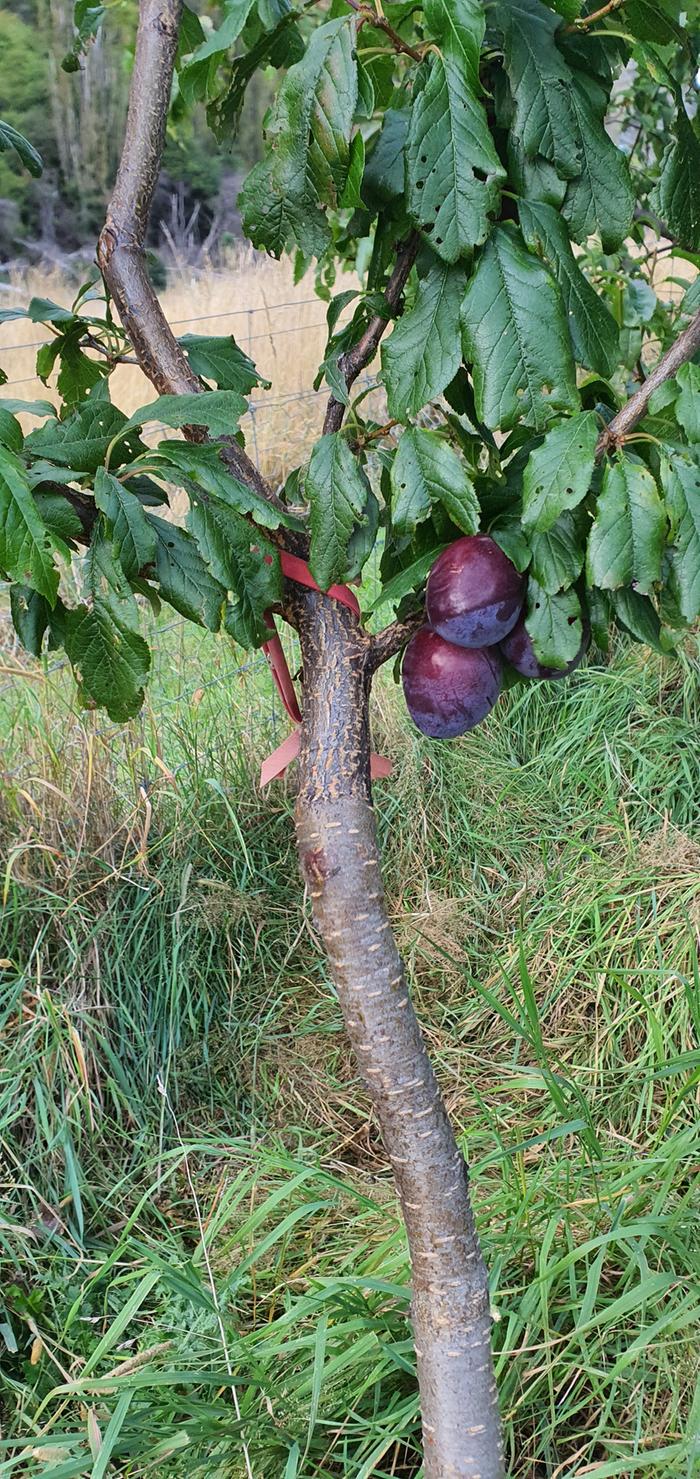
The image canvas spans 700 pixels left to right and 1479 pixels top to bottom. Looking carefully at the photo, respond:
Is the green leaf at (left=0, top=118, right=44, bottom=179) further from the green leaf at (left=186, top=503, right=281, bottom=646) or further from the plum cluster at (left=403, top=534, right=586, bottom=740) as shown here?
the plum cluster at (left=403, top=534, right=586, bottom=740)

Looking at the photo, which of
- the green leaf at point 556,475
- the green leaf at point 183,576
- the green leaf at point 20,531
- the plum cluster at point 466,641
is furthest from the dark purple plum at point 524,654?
the green leaf at point 20,531

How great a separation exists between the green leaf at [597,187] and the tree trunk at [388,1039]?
325mm

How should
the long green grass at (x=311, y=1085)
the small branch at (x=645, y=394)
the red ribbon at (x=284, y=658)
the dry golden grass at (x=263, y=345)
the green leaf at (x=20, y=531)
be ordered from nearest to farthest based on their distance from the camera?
the green leaf at (x=20, y=531) → the small branch at (x=645, y=394) → the red ribbon at (x=284, y=658) → the long green grass at (x=311, y=1085) → the dry golden grass at (x=263, y=345)

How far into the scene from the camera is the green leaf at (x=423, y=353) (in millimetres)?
772

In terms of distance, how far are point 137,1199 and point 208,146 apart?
1210 cm

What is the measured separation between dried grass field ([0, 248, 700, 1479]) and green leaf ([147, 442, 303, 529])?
72 cm

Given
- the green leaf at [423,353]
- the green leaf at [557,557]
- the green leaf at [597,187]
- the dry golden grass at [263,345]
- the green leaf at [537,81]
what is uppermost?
the green leaf at [537,81]

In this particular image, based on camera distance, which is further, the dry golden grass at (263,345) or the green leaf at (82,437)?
the dry golden grass at (263,345)

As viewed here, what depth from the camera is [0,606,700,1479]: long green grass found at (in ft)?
4.04

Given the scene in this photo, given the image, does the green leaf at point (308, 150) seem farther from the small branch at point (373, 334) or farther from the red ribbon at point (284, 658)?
the red ribbon at point (284, 658)

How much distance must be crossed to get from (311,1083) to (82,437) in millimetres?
1395

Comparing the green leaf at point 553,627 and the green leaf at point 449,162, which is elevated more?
the green leaf at point 449,162

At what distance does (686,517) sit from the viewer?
0.77 metres

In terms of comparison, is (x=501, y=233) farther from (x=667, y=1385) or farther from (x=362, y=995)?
(x=667, y=1385)
